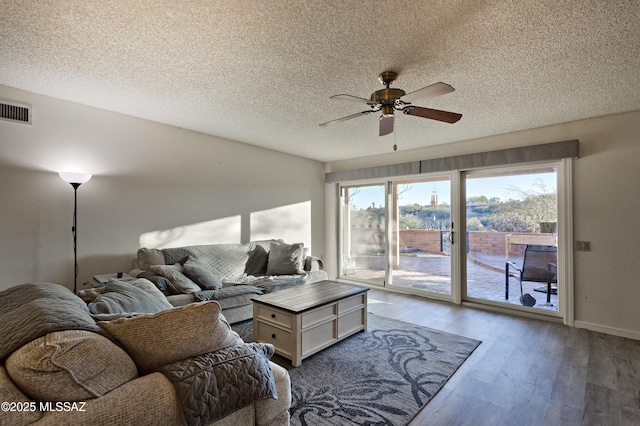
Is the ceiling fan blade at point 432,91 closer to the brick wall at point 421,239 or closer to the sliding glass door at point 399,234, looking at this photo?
the sliding glass door at point 399,234

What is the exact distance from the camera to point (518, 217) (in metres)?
3.96

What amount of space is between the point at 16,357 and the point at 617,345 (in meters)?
4.48

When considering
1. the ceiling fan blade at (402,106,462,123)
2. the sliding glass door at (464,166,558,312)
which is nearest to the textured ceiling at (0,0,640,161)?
the ceiling fan blade at (402,106,462,123)

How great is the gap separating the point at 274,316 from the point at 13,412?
76.3 inches

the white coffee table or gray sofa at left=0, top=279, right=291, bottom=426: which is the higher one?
gray sofa at left=0, top=279, right=291, bottom=426

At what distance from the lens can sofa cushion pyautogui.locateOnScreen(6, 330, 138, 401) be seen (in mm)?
894

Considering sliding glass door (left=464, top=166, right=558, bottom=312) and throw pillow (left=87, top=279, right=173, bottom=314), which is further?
sliding glass door (left=464, top=166, right=558, bottom=312)

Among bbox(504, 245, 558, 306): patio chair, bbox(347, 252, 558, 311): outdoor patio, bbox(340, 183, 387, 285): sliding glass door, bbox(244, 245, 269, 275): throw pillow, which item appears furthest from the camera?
bbox(340, 183, 387, 285): sliding glass door

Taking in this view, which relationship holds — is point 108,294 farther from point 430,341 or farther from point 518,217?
point 518,217

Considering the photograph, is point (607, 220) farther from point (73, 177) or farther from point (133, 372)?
point (73, 177)

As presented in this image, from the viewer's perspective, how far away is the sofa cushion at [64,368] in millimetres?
894

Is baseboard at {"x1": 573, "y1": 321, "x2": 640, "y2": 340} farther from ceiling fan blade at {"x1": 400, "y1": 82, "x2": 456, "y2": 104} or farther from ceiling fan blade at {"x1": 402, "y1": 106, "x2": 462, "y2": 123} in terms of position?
ceiling fan blade at {"x1": 400, "y1": 82, "x2": 456, "y2": 104}

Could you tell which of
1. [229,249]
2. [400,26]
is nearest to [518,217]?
[400,26]

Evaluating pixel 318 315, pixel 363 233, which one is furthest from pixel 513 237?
pixel 318 315
